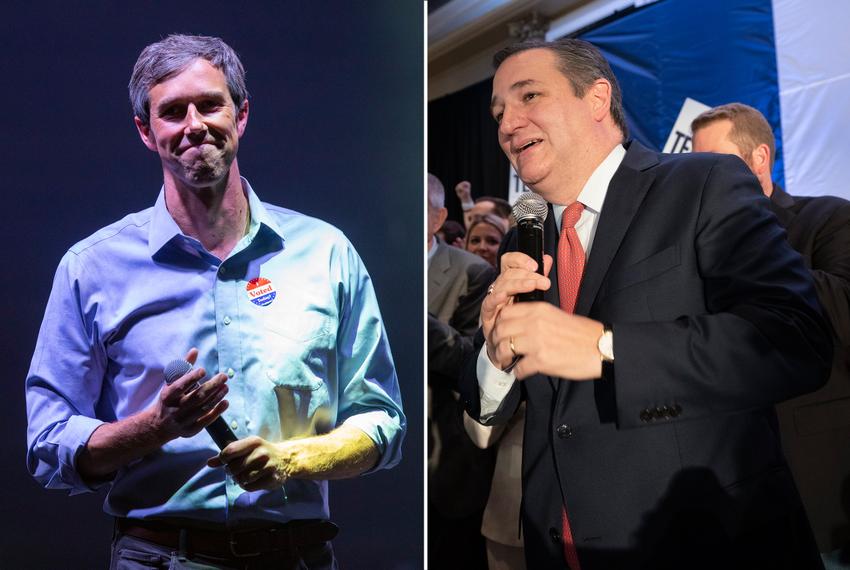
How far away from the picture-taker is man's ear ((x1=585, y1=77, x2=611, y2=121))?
1948mm

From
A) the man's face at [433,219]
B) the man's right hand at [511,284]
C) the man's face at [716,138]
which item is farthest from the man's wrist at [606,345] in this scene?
the man's face at [433,219]

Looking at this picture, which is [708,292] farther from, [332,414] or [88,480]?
[88,480]

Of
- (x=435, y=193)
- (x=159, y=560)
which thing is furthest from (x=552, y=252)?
(x=435, y=193)

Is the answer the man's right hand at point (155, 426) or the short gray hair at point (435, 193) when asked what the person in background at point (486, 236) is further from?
the man's right hand at point (155, 426)

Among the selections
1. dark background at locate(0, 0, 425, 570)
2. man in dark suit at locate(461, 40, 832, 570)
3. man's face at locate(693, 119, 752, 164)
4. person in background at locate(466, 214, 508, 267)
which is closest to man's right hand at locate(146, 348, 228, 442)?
dark background at locate(0, 0, 425, 570)

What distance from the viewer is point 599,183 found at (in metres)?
1.85

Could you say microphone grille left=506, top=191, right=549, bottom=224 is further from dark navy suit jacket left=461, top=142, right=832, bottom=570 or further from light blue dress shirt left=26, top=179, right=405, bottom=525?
light blue dress shirt left=26, top=179, right=405, bottom=525

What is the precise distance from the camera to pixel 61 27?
1901mm

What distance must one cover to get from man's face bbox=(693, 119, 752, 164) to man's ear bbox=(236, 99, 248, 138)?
1.61 m

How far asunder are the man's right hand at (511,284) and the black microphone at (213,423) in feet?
2.10

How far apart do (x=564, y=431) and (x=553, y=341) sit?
35 centimetres

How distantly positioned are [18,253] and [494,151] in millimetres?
5729

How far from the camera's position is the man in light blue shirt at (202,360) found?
1764 millimetres

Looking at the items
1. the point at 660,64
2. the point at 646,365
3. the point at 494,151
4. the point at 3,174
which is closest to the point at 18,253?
the point at 3,174
